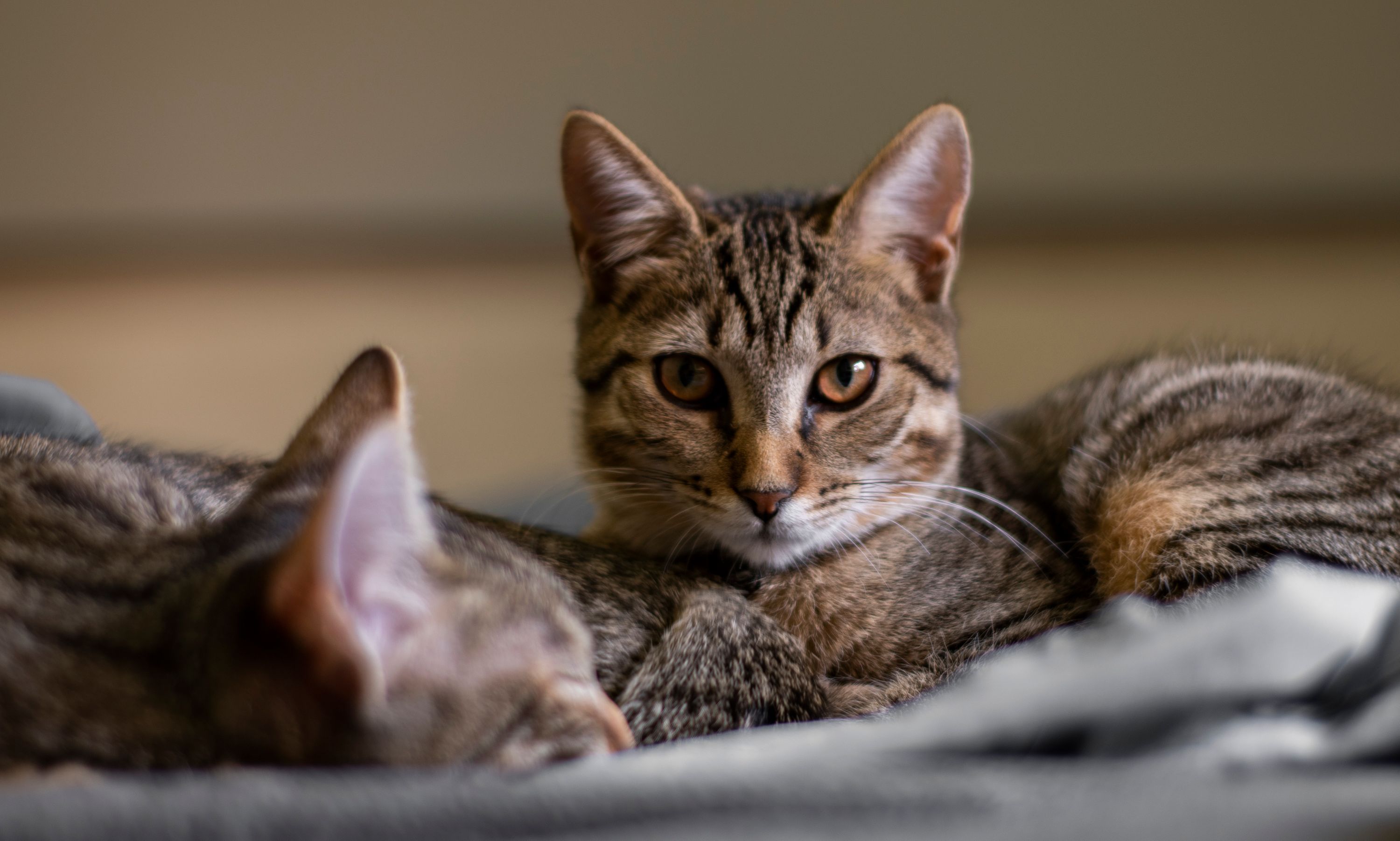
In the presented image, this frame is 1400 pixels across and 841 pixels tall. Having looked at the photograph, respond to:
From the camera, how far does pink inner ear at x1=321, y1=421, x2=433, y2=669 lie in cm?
67

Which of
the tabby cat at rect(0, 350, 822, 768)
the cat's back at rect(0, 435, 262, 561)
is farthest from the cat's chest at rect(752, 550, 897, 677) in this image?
the cat's back at rect(0, 435, 262, 561)

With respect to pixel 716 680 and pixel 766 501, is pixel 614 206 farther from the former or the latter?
pixel 716 680

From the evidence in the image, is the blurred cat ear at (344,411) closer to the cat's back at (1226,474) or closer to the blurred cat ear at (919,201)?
the blurred cat ear at (919,201)

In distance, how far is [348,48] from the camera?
3260 millimetres

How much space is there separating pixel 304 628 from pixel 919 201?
→ 1184 millimetres

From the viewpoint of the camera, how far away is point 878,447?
141 centimetres

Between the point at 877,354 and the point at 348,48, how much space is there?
8.58 feet

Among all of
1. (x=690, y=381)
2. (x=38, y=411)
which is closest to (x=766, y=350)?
(x=690, y=381)

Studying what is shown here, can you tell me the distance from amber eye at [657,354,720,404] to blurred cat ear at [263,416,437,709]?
67 centimetres

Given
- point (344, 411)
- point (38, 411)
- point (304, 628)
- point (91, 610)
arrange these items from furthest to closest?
1. point (38, 411)
2. point (344, 411)
3. point (91, 610)
4. point (304, 628)

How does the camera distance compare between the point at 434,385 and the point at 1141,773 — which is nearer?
the point at 1141,773

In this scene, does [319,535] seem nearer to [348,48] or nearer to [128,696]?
[128,696]

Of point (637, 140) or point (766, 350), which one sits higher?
point (637, 140)

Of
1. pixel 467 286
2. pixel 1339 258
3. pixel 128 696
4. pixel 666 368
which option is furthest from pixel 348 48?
pixel 1339 258
